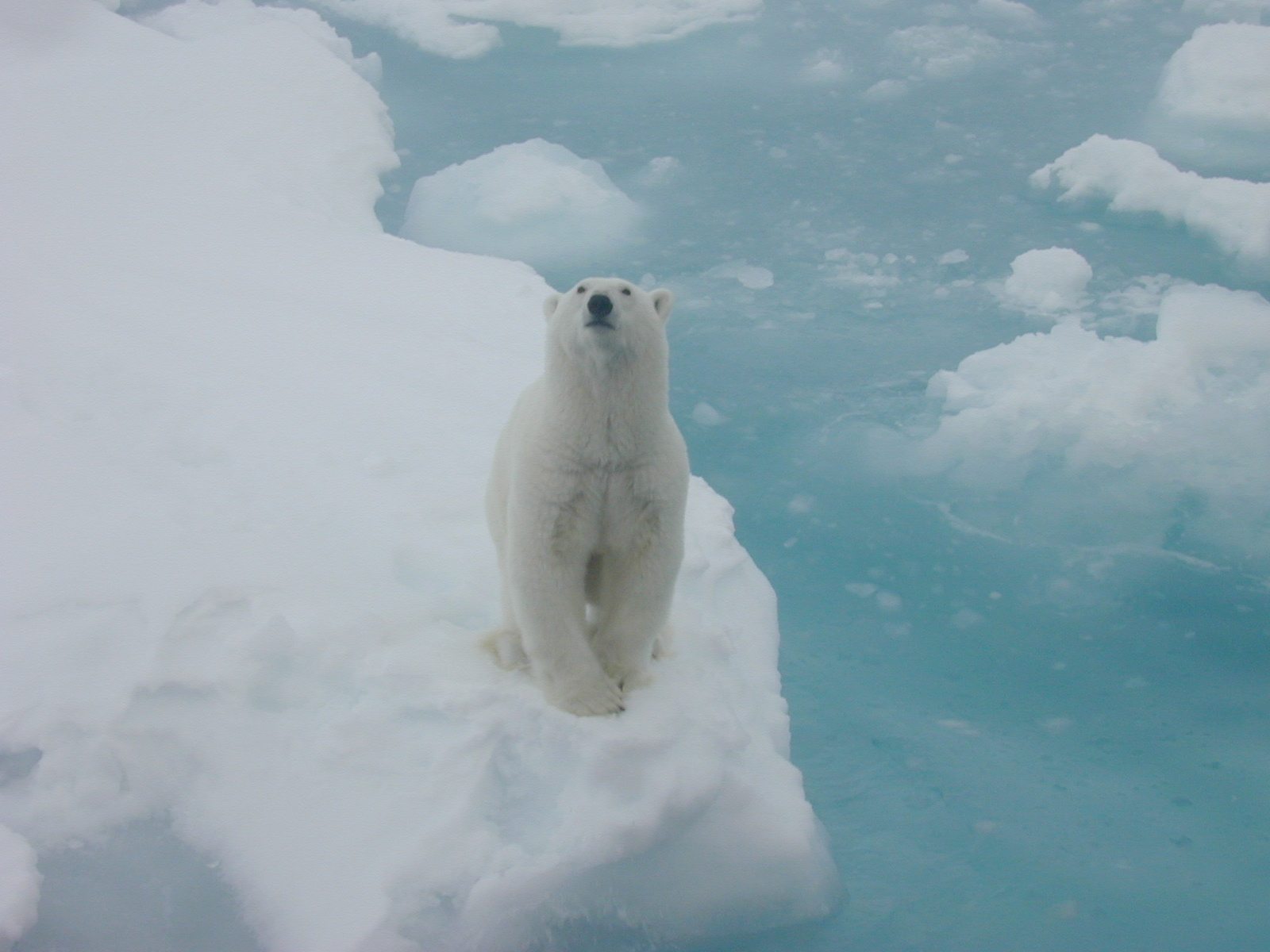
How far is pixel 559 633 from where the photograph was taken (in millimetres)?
2189

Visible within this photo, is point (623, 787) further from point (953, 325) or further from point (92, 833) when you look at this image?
point (953, 325)

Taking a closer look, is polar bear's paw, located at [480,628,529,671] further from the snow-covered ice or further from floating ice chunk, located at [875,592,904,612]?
floating ice chunk, located at [875,592,904,612]

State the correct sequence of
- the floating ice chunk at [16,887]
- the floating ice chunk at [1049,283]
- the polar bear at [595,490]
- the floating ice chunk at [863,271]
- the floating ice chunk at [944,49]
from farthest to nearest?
1. the floating ice chunk at [944,49]
2. the floating ice chunk at [863,271]
3. the floating ice chunk at [1049,283]
4. the polar bear at [595,490]
5. the floating ice chunk at [16,887]

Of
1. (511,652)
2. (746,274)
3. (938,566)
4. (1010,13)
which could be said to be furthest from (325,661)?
(1010,13)

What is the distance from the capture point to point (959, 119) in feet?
27.8

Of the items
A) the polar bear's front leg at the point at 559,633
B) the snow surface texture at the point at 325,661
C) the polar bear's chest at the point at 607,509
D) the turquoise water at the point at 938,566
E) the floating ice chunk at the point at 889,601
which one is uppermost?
the polar bear's chest at the point at 607,509

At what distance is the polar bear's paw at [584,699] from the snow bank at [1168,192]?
5720 millimetres

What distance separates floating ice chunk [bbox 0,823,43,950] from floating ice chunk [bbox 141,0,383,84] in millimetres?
8077

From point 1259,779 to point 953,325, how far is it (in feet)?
10.7

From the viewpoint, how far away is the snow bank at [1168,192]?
6035 millimetres

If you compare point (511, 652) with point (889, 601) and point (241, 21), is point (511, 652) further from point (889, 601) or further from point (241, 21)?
point (241, 21)

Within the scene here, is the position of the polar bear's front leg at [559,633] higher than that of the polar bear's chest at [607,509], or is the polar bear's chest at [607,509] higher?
the polar bear's chest at [607,509]

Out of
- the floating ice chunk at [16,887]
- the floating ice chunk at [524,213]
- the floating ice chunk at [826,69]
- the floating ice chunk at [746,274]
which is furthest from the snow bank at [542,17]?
the floating ice chunk at [16,887]

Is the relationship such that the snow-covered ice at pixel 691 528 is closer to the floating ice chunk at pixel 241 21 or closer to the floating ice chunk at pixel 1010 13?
the floating ice chunk at pixel 241 21
